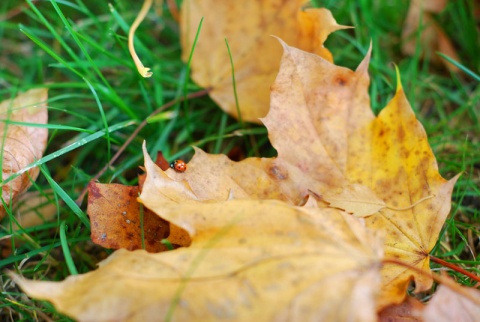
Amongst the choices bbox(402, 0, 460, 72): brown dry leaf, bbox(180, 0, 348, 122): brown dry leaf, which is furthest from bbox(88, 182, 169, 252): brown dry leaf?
bbox(402, 0, 460, 72): brown dry leaf

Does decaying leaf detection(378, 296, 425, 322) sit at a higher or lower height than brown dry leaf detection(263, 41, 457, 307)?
lower

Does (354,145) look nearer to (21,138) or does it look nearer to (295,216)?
(295,216)

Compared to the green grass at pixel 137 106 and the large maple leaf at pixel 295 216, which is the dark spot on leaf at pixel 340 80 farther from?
the green grass at pixel 137 106

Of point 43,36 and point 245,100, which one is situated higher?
point 43,36

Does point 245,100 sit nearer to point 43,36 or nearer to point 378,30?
point 378,30

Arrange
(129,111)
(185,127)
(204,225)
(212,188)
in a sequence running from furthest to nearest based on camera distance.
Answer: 1. (185,127)
2. (129,111)
3. (212,188)
4. (204,225)

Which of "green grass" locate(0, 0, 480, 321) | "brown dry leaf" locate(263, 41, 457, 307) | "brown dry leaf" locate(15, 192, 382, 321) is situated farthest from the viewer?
"green grass" locate(0, 0, 480, 321)

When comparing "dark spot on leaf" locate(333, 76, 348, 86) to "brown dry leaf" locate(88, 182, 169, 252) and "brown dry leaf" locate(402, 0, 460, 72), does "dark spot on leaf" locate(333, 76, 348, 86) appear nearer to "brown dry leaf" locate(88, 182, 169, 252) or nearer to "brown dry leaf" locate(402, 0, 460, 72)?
"brown dry leaf" locate(88, 182, 169, 252)

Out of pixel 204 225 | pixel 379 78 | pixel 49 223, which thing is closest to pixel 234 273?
pixel 204 225
